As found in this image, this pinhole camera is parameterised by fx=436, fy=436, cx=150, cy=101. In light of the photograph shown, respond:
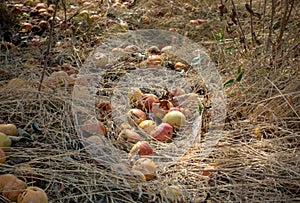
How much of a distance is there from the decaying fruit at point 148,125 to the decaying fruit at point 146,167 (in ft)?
1.04

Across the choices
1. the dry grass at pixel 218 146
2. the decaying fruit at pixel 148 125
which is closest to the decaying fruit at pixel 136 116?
the decaying fruit at pixel 148 125

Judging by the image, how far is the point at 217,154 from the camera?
194 cm

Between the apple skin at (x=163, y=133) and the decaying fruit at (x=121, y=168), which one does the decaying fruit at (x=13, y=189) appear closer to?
the decaying fruit at (x=121, y=168)

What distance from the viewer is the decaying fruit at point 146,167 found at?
1747mm

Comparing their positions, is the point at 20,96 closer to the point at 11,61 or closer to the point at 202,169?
the point at 11,61

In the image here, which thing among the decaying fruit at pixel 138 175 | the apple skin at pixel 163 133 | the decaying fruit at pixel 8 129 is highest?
the decaying fruit at pixel 8 129

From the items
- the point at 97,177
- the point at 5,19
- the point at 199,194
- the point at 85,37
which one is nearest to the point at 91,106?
the point at 97,177

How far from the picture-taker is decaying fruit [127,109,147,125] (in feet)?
7.07

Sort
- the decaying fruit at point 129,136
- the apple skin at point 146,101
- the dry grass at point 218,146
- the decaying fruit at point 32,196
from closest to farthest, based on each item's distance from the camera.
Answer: the decaying fruit at point 32,196 → the dry grass at point 218,146 → the decaying fruit at point 129,136 → the apple skin at point 146,101

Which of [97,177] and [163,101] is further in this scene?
[163,101]

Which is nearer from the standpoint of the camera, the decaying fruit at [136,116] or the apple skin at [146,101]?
the decaying fruit at [136,116]

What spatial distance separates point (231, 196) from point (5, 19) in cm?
247

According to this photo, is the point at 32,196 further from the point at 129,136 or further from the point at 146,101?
the point at 146,101

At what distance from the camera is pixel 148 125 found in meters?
2.09
